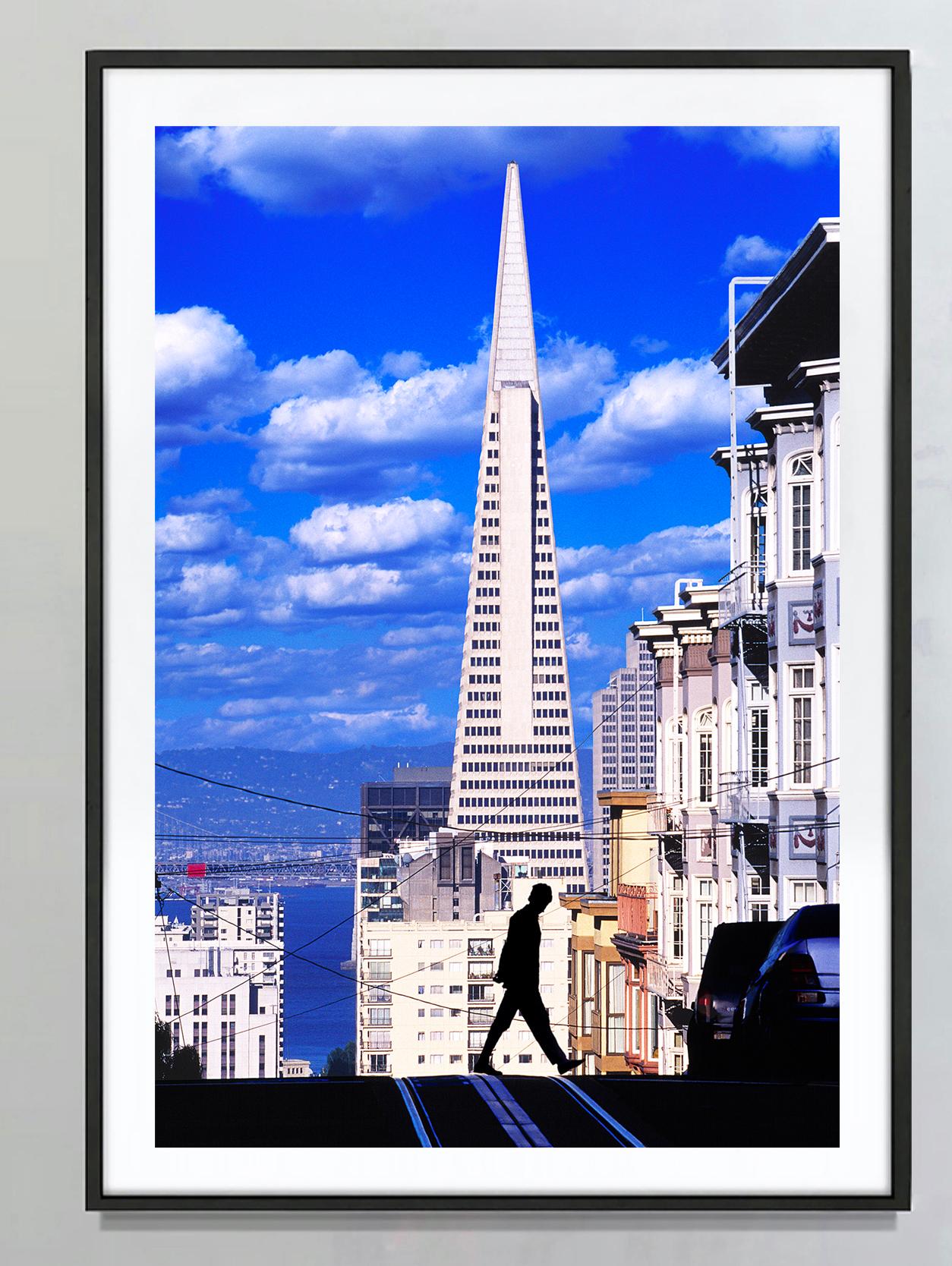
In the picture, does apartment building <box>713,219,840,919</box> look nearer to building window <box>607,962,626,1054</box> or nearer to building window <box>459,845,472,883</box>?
building window <box>607,962,626,1054</box>

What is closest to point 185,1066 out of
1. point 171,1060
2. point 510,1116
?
point 171,1060

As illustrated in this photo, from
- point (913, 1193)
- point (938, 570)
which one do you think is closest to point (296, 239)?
point (938, 570)

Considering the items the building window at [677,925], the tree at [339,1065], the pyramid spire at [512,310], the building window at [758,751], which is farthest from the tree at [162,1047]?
the pyramid spire at [512,310]

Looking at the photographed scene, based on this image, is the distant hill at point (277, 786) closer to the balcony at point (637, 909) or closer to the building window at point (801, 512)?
the balcony at point (637, 909)

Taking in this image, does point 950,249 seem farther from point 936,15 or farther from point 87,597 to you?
point 87,597

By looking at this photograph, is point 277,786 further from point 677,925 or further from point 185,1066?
point 677,925

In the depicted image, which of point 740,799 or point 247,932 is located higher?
point 740,799
